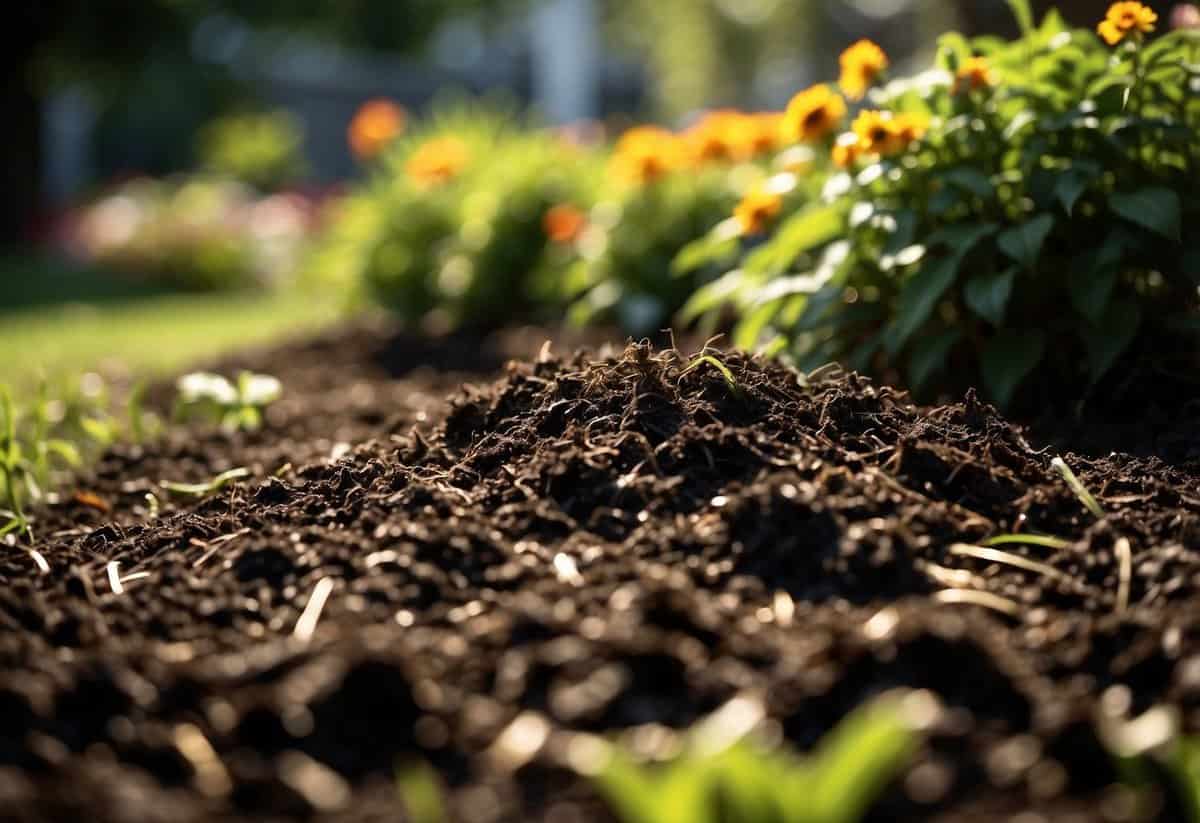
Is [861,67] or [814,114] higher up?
[861,67]

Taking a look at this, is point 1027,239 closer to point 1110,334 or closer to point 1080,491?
point 1110,334

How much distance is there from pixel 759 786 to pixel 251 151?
18.8 m

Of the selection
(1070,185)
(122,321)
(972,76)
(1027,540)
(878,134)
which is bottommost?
(122,321)

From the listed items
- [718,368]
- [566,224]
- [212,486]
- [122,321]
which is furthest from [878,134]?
[122,321]

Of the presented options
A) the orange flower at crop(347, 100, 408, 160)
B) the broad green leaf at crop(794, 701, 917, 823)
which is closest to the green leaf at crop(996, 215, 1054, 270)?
the broad green leaf at crop(794, 701, 917, 823)

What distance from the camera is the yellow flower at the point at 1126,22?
263cm

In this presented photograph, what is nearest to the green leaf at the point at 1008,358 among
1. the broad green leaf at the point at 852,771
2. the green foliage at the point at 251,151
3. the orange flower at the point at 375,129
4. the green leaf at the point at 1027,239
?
the green leaf at the point at 1027,239

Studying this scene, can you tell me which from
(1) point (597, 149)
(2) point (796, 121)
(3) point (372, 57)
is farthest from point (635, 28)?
(2) point (796, 121)

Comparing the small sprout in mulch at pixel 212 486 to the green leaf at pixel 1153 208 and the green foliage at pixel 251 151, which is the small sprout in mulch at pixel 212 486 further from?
the green foliage at pixel 251 151

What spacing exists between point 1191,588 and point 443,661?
43.3 inches

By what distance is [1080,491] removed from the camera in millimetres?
2037

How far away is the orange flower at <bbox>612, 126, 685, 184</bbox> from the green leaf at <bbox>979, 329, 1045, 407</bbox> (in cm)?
225

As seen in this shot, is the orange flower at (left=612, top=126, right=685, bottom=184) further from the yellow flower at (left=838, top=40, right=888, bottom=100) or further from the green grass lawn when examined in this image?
the green grass lawn

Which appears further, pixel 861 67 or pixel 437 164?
pixel 437 164
